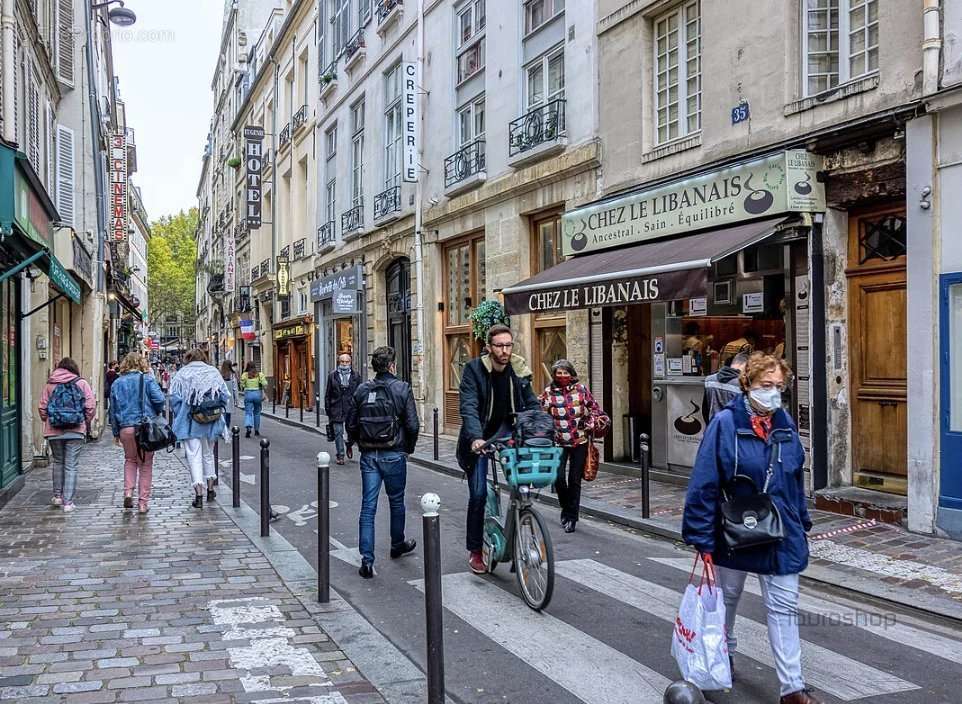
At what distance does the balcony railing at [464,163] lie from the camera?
1661cm

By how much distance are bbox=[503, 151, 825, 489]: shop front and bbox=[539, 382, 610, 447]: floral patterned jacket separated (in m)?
1.28

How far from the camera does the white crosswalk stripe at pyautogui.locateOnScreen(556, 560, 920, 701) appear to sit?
4293 mm

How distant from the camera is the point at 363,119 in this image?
24.0 metres

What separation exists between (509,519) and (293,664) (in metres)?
1.95

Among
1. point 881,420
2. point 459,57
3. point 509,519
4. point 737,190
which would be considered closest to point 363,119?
point 459,57

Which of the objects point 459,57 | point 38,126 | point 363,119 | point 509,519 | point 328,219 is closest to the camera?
point 509,519

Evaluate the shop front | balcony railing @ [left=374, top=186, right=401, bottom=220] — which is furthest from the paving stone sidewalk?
balcony railing @ [left=374, top=186, right=401, bottom=220]

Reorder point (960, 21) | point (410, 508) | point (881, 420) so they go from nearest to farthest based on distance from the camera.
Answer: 1. point (960, 21)
2. point (881, 420)
3. point (410, 508)

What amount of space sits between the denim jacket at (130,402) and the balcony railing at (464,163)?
28.4 ft

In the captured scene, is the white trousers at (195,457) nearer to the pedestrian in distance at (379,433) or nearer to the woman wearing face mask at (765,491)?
the pedestrian in distance at (379,433)

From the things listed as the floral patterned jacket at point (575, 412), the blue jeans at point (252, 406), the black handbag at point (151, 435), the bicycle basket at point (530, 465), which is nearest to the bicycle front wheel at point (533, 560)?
the bicycle basket at point (530, 465)

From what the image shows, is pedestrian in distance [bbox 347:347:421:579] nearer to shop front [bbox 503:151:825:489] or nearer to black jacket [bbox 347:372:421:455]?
black jacket [bbox 347:372:421:455]

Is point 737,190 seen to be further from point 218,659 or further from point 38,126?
point 38,126

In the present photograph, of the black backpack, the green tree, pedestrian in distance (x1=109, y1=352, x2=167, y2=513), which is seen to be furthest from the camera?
the green tree
